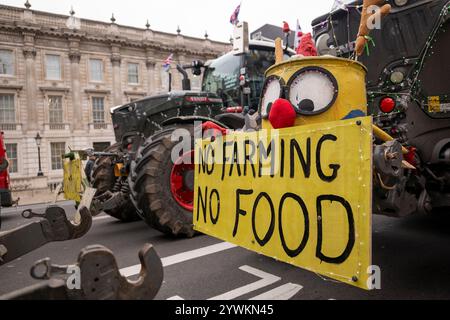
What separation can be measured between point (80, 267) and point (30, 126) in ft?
102

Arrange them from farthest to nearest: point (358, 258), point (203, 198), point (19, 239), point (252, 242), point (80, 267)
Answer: point (203, 198), point (19, 239), point (252, 242), point (358, 258), point (80, 267)

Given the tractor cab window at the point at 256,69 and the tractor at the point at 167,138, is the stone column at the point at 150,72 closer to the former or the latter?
the tractor at the point at 167,138

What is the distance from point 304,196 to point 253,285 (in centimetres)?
144

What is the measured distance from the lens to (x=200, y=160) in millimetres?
2881

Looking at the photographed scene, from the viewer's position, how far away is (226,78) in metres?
6.68

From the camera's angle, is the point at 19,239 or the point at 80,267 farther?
the point at 19,239

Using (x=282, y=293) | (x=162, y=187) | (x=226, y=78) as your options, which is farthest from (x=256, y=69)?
(x=282, y=293)

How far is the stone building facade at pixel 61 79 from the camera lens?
27.7m

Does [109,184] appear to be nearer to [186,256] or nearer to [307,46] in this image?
[186,256]

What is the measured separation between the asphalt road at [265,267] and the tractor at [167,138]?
1.77 feet

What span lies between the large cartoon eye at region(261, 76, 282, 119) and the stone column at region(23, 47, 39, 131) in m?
30.5

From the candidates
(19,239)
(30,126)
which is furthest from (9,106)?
(19,239)

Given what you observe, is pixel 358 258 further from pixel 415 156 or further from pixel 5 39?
pixel 5 39
